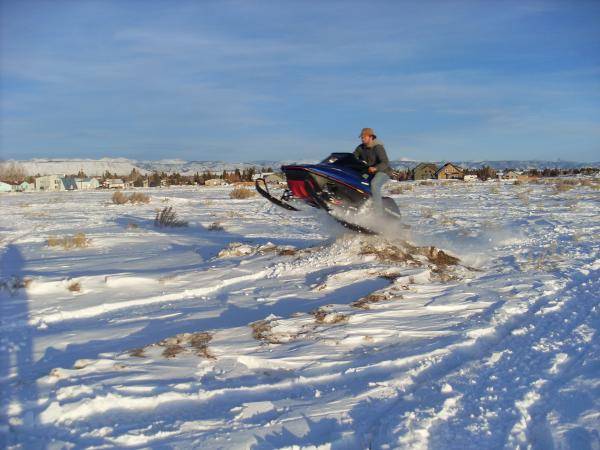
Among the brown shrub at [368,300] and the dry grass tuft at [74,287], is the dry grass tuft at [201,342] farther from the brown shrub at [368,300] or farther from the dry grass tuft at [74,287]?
the dry grass tuft at [74,287]

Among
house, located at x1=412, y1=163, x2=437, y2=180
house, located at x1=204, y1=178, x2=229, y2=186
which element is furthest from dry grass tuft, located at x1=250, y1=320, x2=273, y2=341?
house, located at x1=412, y1=163, x2=437, y2=180

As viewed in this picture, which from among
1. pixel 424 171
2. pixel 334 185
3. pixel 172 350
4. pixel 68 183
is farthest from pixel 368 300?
pixel 68 183

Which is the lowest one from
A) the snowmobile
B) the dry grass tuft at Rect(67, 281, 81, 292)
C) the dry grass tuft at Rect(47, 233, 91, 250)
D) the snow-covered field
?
the snow-covered field

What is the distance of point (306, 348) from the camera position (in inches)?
178

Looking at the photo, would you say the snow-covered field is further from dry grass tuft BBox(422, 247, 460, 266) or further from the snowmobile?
the snowmobile

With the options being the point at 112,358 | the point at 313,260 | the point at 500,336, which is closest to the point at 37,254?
the point at 313,260

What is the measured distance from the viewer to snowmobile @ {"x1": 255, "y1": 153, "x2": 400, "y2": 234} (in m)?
7.96

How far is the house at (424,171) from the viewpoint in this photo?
68.8m

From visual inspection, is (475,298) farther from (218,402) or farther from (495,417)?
(218,402)

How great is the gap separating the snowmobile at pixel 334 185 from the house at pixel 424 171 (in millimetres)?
60798

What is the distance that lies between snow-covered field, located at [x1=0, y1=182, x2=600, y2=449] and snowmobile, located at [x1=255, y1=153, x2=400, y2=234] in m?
0.53

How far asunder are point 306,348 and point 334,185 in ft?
13.4

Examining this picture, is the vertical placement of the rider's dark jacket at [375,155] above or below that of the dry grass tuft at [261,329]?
above

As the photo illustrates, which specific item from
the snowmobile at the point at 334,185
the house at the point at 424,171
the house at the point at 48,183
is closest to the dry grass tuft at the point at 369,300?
the snowmobile at the point at 334,185
